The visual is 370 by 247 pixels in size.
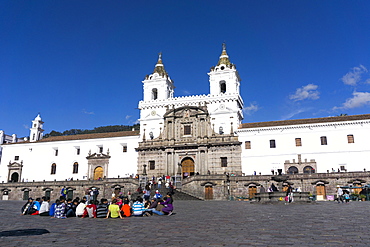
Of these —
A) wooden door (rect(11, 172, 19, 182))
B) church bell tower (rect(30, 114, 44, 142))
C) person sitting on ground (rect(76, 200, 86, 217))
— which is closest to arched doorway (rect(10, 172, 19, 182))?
wooden door (rect(11, 172, 19, 182))

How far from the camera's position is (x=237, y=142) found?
44469 millimetres

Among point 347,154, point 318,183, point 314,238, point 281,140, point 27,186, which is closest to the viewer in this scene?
point 314,238

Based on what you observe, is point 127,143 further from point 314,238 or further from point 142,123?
point 314,238

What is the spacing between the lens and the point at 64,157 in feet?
171

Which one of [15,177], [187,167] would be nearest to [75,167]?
[15,177]

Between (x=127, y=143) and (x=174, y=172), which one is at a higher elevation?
(x=127, y=143)

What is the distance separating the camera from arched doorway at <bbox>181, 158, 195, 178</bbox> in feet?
152

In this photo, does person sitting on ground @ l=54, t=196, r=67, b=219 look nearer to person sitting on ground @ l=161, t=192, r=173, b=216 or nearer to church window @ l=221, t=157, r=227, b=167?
person sitting on ground @ l=161, t=192, r=173, b=216

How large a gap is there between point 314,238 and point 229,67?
41.6 meters

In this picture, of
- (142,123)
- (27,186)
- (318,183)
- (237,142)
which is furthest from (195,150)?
(27,186)

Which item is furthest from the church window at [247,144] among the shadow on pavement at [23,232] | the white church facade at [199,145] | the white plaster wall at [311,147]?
the shadow on pavement at [23,232]

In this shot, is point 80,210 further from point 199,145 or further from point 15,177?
point 15,177

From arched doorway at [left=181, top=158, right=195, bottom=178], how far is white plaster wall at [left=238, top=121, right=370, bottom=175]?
23.8 ft

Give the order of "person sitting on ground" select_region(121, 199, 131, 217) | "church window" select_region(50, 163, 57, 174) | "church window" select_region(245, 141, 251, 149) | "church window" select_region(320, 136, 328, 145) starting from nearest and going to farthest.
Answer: "person sitting on ground" select_region(121, 199, 131, 217), "church window" select_region(320, 136, 328, 145), "church window" select_region(245, 141, 251, 149), "church window" select_region(50, 163, 57, 174)
